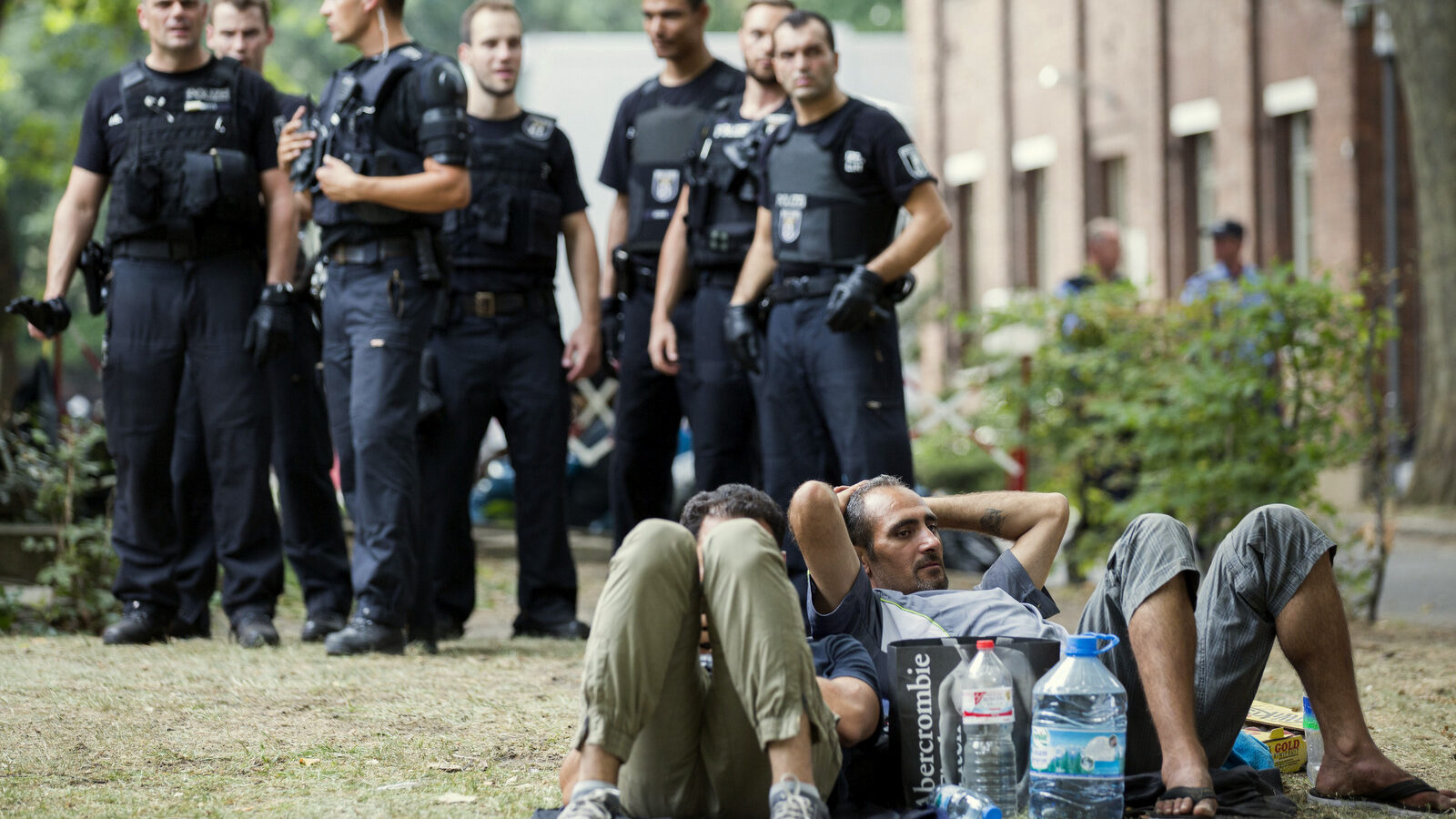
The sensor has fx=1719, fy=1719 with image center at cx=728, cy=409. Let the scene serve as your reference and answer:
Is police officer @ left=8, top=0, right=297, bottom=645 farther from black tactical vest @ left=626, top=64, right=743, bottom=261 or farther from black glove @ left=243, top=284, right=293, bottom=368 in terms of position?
black tactical vest @ left=626, top=64, right=743, bottom=261

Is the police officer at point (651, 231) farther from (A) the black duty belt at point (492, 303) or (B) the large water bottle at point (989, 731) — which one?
(B) the large water bottle at point (989, 731)

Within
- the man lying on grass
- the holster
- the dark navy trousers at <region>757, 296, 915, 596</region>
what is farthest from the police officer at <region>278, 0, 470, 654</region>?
the man lying on grass

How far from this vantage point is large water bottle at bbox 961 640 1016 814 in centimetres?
376

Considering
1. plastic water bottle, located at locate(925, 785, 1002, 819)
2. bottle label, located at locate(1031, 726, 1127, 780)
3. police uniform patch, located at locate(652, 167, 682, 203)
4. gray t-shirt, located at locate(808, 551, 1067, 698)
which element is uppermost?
police uniform patch, located at locate(652, 167, 682, 203)

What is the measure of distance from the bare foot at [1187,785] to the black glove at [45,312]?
466 centimetres

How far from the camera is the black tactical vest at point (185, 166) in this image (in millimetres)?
6613

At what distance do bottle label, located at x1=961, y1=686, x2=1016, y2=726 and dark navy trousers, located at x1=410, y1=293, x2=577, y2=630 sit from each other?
11.9 feet

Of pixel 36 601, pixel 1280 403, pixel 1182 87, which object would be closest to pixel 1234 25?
pixel 1182 87

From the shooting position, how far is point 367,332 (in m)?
6.38

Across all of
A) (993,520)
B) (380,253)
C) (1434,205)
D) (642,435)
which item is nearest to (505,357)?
(642,435)

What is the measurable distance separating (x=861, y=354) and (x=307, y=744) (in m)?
2.72

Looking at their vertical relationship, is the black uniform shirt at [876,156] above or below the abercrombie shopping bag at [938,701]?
above

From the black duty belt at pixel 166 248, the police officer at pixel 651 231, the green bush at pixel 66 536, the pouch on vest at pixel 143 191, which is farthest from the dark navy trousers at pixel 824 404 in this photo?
the green bush at pixel 66 536

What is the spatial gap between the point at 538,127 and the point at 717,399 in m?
1.42
